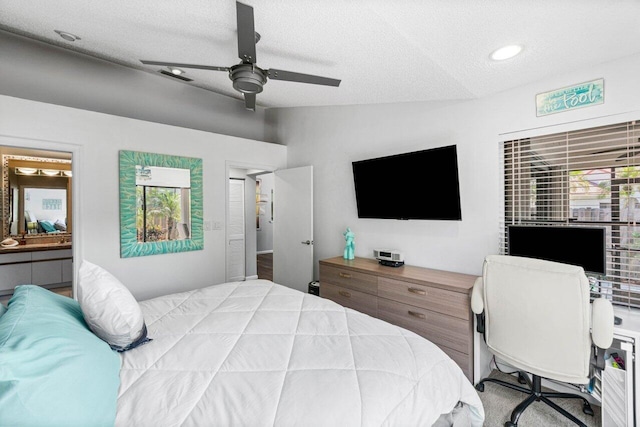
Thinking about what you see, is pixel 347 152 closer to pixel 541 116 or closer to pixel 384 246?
pixel 384 246

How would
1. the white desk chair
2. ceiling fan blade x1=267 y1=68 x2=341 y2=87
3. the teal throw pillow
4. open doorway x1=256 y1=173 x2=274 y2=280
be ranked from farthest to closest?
open doorway x1=256 y1=173 x2=274 y2=280, ceiling fan blade x1=267 y1=68 x2=341 y2=87, the white desk chair, the teal throw pillow

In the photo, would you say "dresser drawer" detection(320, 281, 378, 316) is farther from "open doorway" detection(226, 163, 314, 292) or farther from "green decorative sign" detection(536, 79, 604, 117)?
"green decorative sign" detection(536, 79, 604, 117)

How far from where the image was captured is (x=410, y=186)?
9.74 feet

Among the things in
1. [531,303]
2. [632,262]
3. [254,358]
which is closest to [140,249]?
[254,358]

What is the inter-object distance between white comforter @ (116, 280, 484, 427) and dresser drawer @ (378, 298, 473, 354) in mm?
811

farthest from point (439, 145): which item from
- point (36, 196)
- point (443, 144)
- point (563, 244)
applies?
point (36, 196)

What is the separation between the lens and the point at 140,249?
3271 millimetres

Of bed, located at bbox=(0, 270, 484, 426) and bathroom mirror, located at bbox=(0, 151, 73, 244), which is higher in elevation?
bathroom mirror, located at bbox=(0, 151, 73, 244)

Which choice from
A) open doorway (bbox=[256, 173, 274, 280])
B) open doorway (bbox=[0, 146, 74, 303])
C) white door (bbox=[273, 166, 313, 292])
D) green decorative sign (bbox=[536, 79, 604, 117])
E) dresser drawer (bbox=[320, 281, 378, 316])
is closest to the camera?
green decorative sign (bbox=[536, 79, 604, 117])

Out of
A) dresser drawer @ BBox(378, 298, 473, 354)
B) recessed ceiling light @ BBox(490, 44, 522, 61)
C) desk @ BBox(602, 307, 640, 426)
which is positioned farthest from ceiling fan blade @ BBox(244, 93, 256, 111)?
desk @ BBox(602, 307, 640, 426)

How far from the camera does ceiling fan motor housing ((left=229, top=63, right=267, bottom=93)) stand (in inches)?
74.9

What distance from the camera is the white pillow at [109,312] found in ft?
4.38

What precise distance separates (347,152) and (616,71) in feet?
7.99

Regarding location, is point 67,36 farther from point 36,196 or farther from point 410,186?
A: point 36,196
